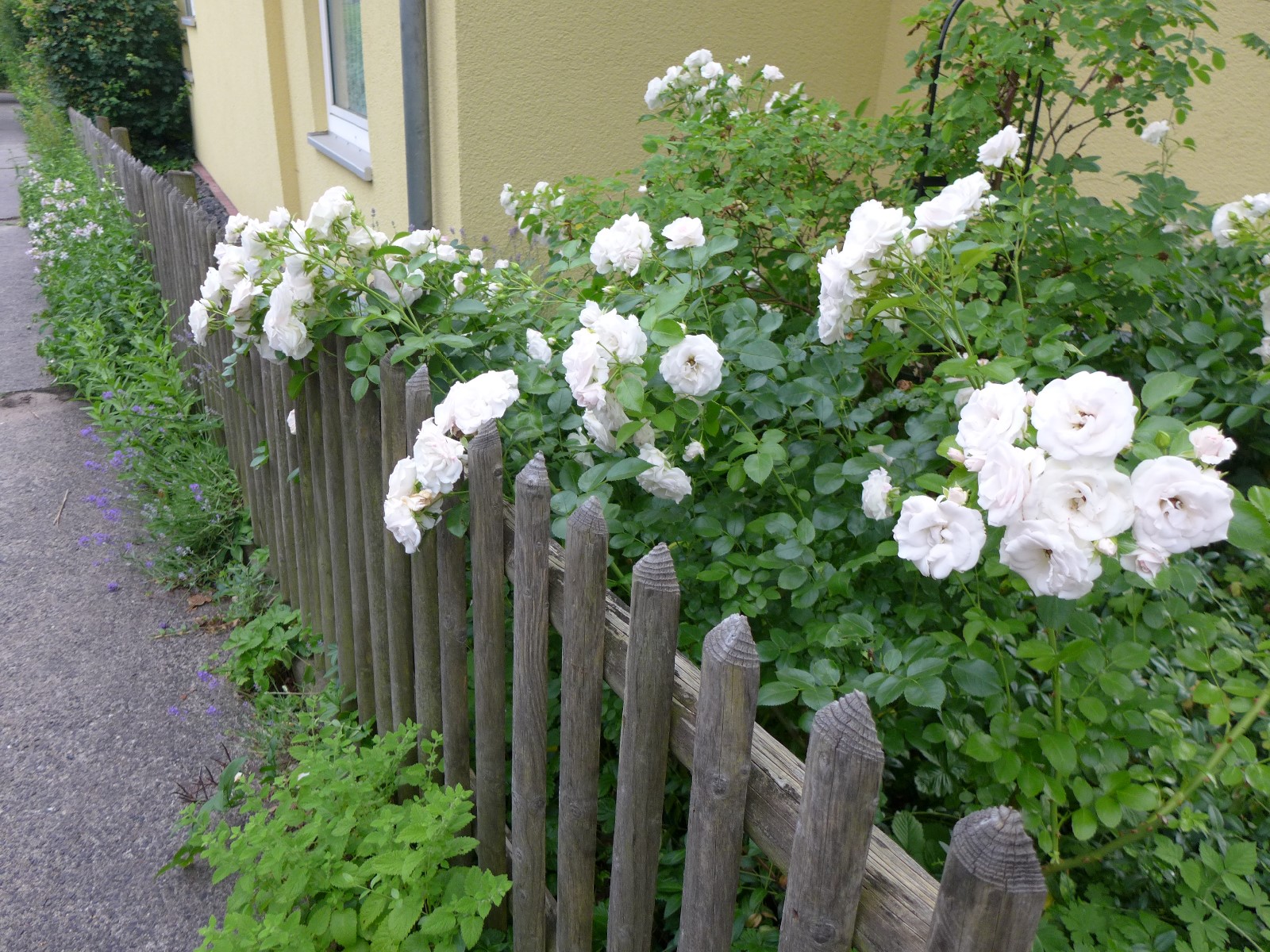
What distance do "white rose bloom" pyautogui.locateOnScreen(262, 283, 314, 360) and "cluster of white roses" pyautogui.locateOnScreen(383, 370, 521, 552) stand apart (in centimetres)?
55

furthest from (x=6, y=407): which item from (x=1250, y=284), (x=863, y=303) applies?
(x=1250, y=284)

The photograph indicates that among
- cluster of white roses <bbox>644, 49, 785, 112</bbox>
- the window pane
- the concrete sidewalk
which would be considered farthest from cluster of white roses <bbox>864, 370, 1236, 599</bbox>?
the window pane

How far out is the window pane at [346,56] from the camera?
231 inches

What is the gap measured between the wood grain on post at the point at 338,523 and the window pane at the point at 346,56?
4.07 metres

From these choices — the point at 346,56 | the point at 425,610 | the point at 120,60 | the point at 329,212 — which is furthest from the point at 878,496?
the point at 120,60

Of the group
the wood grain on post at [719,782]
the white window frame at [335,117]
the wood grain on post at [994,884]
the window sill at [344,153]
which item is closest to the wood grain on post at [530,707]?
the wood grain on post at [719,782]

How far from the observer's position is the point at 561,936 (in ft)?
5.45

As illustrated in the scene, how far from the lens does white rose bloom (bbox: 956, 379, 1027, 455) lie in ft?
3.35

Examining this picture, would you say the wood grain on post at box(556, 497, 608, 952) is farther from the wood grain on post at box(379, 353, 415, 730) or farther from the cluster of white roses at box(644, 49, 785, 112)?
the cluster of white roses at box(644, 49, 785, 112)

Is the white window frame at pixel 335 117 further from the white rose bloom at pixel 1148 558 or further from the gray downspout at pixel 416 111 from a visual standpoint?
the white rose bloom at pixel 1148 558

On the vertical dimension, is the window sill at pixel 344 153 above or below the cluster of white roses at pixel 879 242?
below

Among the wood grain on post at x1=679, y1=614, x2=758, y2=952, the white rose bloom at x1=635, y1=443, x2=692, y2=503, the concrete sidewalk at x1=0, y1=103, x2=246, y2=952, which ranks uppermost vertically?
the white rose bloom at x1=635, y1=443, x2=692, y2=503

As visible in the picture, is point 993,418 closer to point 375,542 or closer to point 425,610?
point 425,610

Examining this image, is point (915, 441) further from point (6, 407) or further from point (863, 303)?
point (6, 407)
